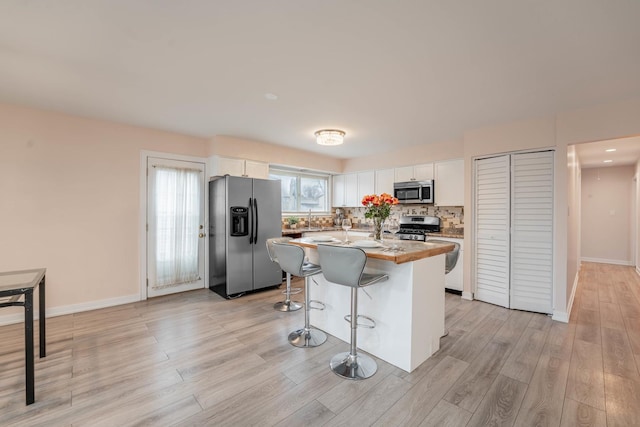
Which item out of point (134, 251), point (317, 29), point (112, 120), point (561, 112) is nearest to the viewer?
point (317, 29)

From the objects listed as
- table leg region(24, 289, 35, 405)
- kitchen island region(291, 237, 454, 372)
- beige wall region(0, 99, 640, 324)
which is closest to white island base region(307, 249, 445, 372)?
kitchen island region(291, 237, 454, 372)

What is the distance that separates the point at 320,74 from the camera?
2.40 m

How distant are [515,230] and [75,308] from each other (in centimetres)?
572

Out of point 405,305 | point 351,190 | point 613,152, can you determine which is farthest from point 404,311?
point 613,152

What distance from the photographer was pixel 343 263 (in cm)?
199

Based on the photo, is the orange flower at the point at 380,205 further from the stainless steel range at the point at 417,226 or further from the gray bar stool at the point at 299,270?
the stainless steel range at the point at 417,226

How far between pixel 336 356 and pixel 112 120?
3964mm

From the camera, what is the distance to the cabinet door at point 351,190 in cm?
603

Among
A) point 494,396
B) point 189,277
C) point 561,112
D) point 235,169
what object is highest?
point 561,112

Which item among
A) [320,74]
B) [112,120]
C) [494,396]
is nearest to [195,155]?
[112,120]

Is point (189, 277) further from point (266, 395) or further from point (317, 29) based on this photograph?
point (317, 29)

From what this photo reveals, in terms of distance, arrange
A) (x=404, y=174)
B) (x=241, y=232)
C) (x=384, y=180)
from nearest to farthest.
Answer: (x=241, y=232) → (x=404, y=174) → (x=384, y=180)

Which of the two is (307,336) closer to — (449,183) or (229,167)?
(229,167)

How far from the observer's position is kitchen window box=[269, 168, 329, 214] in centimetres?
573
